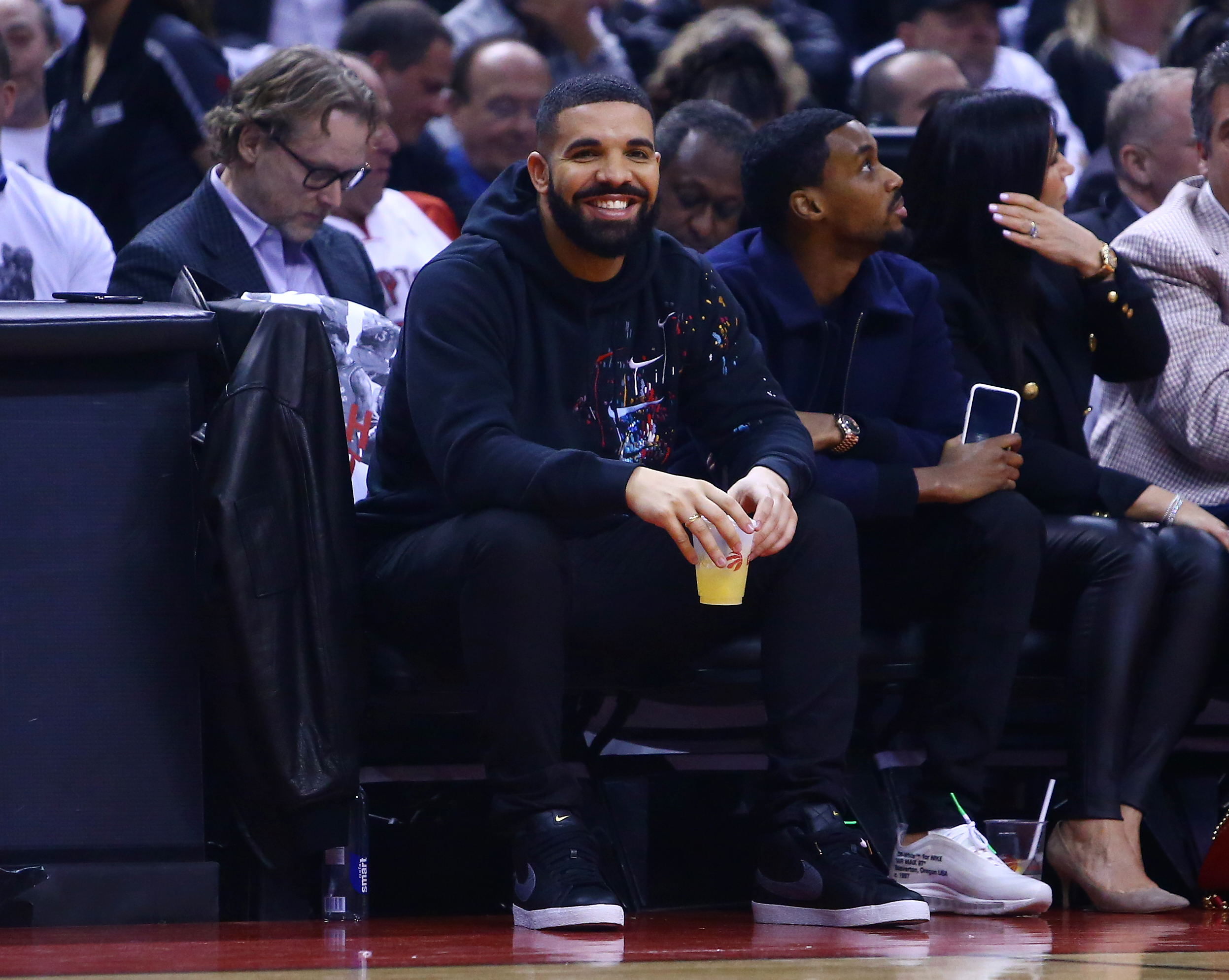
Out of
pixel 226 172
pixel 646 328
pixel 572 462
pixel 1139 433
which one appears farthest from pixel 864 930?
pixel 226 172

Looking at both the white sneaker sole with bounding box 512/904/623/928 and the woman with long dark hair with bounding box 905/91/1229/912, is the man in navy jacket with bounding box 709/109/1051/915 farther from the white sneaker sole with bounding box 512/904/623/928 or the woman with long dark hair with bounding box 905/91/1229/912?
the white sneaker sole with bounding box 512/904/623/928

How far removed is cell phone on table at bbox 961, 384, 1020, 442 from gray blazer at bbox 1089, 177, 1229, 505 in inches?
18.6

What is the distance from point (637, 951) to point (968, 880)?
30.3 inches

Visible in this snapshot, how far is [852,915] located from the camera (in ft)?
8.61

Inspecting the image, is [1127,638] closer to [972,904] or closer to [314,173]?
[972,904]

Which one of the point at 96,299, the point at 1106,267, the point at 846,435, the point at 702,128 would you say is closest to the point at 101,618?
the point at 96,299

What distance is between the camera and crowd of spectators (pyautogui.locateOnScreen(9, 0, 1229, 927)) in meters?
2.68

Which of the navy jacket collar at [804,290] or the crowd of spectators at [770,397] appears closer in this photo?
the crowd of spectators at [770,397]

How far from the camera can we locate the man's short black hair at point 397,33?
5355mm

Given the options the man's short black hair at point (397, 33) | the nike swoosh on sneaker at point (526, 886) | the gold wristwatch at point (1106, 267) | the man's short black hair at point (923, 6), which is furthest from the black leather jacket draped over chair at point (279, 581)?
the man's short black hair at point (923, 6)

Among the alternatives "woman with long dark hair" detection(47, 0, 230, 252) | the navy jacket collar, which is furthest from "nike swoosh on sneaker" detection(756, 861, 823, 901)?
"woman with long dark hair" detection(47, 0, 230, 252)

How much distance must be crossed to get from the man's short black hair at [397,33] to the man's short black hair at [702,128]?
127cm

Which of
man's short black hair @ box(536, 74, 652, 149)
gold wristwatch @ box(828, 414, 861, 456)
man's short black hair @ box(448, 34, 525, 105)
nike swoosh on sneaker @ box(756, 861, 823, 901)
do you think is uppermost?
man's short black hair @ box(448, 34, 525, 105)

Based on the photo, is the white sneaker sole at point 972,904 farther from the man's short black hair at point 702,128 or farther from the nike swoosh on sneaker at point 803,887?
the man's short black hair at point 702,128
